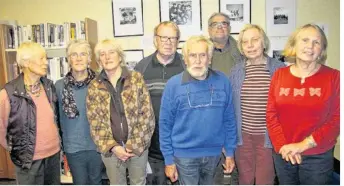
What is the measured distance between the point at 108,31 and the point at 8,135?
180 centimetres

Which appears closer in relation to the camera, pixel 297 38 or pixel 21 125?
pixel 297 38

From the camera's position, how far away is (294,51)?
5.33ft

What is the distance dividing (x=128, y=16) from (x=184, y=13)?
0.64 metres

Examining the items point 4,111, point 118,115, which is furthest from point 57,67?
point 118,115

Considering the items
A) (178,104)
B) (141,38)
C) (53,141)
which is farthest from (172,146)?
(141,38)

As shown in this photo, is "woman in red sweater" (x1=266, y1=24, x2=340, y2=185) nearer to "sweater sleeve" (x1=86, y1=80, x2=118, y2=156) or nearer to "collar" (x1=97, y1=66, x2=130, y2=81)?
"collar" (x1=97, y1=66, x2=130, y2=81)

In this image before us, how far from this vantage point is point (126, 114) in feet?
5.95

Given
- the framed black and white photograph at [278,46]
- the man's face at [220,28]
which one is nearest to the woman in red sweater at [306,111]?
the man's face at [220,28]

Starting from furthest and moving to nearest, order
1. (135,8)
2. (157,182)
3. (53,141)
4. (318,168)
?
(135,8)
(157,182)
(53,141)
(318,168)

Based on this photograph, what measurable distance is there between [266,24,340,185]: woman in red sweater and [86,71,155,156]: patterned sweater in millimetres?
789

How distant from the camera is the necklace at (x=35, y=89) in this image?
1862 mm

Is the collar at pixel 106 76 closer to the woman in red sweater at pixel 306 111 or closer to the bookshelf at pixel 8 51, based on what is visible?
the woman in red sweater at pixel 306 111

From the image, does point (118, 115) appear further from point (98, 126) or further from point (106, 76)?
point (106, 76)

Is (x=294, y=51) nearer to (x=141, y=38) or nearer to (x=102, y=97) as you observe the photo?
(x=102, y=97)
